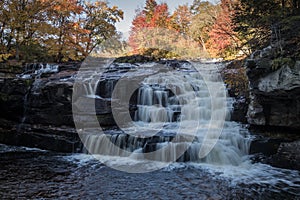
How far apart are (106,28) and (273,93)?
19.0 metres

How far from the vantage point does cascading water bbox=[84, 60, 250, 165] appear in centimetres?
677

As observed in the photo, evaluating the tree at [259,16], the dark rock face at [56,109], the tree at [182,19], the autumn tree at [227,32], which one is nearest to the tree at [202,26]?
the tree at [182,19]

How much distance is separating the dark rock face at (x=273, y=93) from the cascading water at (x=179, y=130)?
0.86 meters

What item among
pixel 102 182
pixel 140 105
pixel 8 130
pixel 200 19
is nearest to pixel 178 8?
pixel 200 19

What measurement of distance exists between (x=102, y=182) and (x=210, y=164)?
299 cm

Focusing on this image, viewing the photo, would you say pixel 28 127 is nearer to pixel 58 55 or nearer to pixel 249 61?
pixel 249 61

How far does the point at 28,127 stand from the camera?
9.35m

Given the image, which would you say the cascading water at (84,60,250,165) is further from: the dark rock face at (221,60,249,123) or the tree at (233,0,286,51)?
the tree at (233,0,286,51)

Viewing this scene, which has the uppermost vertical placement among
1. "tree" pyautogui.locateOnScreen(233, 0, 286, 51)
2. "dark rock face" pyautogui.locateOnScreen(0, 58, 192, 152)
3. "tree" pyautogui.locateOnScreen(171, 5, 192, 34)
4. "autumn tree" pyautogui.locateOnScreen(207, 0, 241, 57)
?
"tree" pyautogui.locateOnScreen(171, 5, 192, 34)

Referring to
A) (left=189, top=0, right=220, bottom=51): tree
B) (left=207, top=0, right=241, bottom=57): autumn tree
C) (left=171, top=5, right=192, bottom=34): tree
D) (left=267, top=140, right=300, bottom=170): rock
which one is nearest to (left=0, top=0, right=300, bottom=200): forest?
(left=267, top=140, right=300, bottom=170): rock

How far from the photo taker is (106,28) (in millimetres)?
22328

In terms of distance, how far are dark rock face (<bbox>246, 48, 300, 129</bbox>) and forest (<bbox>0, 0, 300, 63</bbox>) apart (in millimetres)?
480

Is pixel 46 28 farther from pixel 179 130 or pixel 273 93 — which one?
pixel 273 93

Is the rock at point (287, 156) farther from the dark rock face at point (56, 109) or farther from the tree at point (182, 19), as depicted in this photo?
the tree at point (182, 19)
